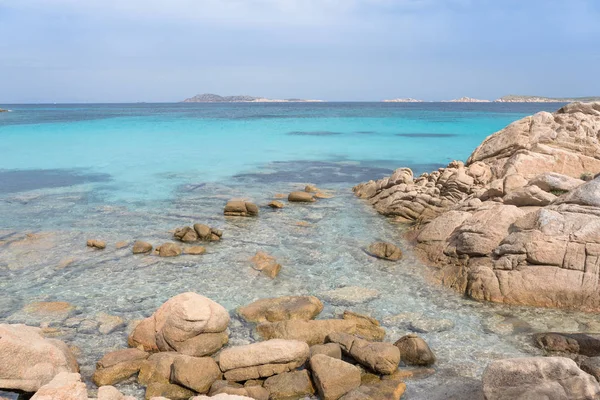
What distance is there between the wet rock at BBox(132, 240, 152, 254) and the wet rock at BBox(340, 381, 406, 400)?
10.1 meters

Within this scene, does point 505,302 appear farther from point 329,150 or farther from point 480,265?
point 329,150

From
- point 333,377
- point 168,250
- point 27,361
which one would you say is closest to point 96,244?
point 168,250

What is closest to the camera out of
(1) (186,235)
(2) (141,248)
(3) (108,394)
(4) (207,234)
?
(3) (108,394)

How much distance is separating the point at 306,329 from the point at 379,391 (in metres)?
2.49

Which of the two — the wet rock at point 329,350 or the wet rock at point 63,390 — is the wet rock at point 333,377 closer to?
the wet rock at point 329,350

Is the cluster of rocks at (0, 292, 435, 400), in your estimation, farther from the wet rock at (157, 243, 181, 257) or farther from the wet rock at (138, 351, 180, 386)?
the wet rock at (157, 243, 181, 257)

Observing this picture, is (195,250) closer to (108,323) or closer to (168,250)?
(168,250)

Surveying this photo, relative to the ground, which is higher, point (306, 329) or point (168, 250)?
point (168, 250)

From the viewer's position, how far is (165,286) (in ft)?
45.9

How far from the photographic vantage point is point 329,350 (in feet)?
32.4

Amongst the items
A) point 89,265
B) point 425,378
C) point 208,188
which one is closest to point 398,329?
point 425,378

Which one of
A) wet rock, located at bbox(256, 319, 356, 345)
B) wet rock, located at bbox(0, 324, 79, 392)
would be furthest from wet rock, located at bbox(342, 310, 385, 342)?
wet rock, located at bbox(0, 324, 79, 392)

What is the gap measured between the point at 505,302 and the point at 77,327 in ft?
34.2

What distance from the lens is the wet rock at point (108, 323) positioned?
11461 millimetres
